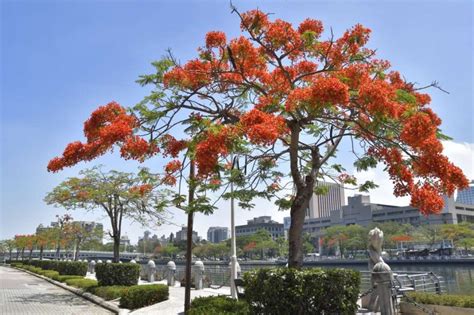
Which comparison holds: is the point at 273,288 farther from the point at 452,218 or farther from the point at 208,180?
the point at 452,218

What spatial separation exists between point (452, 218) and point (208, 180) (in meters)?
92.9

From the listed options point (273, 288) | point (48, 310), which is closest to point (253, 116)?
point (273, 288)

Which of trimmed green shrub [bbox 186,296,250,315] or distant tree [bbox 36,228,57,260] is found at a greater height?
distant tree [bbox 36,228,57,260]

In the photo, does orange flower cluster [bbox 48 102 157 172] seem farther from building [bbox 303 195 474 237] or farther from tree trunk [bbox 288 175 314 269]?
building [bbox 303 195 474 237]

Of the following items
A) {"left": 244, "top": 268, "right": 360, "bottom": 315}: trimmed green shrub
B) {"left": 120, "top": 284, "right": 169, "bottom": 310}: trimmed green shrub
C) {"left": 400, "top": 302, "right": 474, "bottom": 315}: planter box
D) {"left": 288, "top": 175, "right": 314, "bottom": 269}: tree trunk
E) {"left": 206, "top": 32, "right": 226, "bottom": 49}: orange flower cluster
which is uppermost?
{"left": 206, "top": 32, "right": 226, "bottom": 49}: orange flower cluster

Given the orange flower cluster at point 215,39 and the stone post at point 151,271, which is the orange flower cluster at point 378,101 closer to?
the orange flower cluster at point 215,39

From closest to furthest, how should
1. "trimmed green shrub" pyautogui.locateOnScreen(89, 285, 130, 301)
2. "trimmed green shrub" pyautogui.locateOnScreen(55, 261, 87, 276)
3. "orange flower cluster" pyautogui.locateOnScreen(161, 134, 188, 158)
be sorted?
"orange flower cluster" pyautogui.locateOnScreen(161, 134, 188, 158) < "trimmed green shrub" pyautogui.locateOnScreen(89, 285, 130, 301) < "trimmed green shrub" pyautogui.locateOnScreen(55, 261, 87, 276)

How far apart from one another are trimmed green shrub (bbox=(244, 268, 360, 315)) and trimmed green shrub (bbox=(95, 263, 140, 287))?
12.5m

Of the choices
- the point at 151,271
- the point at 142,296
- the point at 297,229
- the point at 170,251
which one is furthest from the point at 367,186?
the point at 170,251

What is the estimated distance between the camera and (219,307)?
825cm

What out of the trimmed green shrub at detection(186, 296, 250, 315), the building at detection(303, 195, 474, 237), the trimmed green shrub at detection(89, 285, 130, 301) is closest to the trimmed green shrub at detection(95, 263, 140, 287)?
the trimmed green shrub at detection(89, 285, 130, 301)

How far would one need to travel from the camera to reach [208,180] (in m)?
7.97

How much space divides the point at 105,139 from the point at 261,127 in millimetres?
3621

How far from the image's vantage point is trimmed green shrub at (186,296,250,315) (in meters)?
7.66
